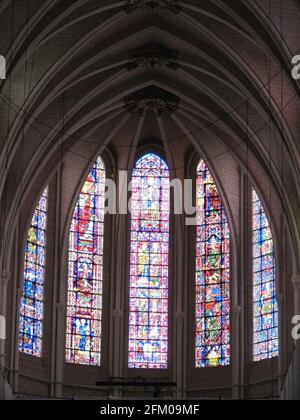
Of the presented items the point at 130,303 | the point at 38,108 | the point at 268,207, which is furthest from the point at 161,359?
the point at 38,108

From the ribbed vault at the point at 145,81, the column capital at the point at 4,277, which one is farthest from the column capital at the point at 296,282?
the column capital at the point at 4,277

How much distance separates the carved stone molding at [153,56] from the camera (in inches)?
1641

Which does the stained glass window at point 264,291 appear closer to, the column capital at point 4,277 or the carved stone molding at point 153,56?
the carved stone molding at point 153,56

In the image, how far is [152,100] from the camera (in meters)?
44.0

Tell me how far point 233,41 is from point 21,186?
23.2 ft

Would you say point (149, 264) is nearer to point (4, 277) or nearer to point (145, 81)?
point (145, 81)

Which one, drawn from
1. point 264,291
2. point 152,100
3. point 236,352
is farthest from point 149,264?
point 152,100

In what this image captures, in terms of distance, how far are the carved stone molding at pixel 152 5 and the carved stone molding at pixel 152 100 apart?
5.38 m

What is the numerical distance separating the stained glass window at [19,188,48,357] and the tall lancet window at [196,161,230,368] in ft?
16.4

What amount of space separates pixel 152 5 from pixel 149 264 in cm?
1058

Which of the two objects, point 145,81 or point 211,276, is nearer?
point 145,81

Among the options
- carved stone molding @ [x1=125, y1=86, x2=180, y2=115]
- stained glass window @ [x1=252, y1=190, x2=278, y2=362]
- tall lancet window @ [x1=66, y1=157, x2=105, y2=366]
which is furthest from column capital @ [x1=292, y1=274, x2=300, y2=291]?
tall lancet window @ [x1=66, y1=157, x2=105, y2=366]

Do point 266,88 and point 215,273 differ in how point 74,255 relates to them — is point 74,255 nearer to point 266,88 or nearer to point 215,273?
point 215,273

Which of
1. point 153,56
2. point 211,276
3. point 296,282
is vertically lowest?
point 296,282
